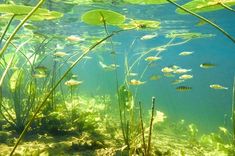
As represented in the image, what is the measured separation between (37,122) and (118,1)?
12.7m

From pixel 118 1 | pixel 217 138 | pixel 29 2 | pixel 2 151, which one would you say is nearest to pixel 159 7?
pixel 118 1

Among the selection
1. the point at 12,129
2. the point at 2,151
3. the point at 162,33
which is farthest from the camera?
the point at 162,33

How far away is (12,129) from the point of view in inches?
333

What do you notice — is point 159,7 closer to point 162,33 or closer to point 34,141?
point 162,33

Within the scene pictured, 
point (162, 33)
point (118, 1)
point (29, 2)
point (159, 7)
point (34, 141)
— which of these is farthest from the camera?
point (162, 33)

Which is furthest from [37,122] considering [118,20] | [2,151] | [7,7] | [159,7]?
[159,7]

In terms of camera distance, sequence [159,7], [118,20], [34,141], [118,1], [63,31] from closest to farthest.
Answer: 1. [118,20]
2. [34,141]
3. [118,1]
4. [159,7]
5. [63,31]

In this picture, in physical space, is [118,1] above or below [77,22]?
above

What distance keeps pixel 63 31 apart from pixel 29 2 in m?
13.7

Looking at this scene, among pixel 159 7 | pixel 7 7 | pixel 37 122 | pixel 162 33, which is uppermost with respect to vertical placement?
pixel 7 7

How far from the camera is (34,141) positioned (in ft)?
23.9

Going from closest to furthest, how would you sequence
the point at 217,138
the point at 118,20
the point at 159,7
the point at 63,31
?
the point at 118,20, the point at 217,138, the point at 159,7, the point at 63,31

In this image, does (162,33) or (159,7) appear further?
(162,33)

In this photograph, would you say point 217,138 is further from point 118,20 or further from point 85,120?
point 118,20
